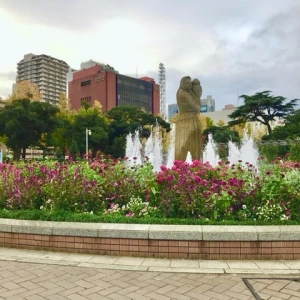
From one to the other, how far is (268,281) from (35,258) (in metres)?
3.27

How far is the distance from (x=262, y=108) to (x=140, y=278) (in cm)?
3632

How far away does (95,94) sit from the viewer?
302ft

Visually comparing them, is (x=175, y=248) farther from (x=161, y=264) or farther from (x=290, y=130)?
(x=290, y=130)

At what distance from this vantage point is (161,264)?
4664 millimetres

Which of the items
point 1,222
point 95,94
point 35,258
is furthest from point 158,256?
point 95,94

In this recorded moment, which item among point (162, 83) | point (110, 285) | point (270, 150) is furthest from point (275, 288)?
point (162, 83)

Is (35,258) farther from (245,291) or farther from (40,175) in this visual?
(245,291)

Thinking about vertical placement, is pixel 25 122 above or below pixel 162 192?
above

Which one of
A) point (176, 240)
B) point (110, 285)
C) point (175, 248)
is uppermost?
point (176, 240)

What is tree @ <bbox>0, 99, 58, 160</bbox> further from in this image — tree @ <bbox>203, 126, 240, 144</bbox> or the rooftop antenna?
the rooftop antenna

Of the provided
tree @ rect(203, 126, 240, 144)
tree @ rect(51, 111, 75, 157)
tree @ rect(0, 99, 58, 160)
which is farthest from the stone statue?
tree @ rect(51, 111, 75, 157)

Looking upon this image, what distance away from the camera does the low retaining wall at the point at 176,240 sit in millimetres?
4754

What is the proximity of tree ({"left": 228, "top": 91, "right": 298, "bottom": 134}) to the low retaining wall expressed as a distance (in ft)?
111

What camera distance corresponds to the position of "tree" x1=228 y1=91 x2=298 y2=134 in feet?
120
